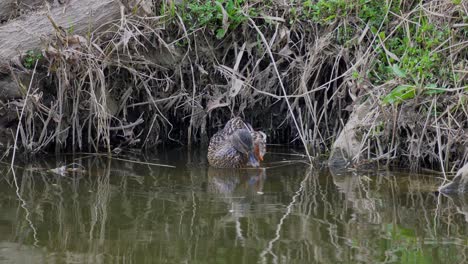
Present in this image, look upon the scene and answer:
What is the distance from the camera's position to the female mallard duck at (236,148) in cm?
762

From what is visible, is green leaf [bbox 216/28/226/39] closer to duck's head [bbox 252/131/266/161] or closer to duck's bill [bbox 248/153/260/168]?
duck's head [bbox 252/131/266/161]

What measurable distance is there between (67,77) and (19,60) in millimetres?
485

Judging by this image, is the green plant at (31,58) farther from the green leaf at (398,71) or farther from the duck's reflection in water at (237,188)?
the green leaf at (398,71)

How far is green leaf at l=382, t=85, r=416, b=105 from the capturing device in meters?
6.77

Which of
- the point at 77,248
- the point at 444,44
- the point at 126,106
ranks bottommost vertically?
the point at 77,248

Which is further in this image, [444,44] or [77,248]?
[444,44]

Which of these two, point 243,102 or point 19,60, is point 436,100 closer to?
point 243,102

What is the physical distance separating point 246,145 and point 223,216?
2.07 metres

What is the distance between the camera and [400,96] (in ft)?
22.3

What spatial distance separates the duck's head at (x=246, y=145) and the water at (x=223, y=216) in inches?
8.1

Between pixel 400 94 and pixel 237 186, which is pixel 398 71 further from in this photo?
pixel 237 186

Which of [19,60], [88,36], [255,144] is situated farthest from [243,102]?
[19,60]

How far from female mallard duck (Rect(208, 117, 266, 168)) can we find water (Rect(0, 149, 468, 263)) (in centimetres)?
24

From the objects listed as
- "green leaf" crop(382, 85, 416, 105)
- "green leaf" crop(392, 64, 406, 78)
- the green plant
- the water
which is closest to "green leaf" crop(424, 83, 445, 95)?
"green leaf" crop(382, 85, 416, 105)
